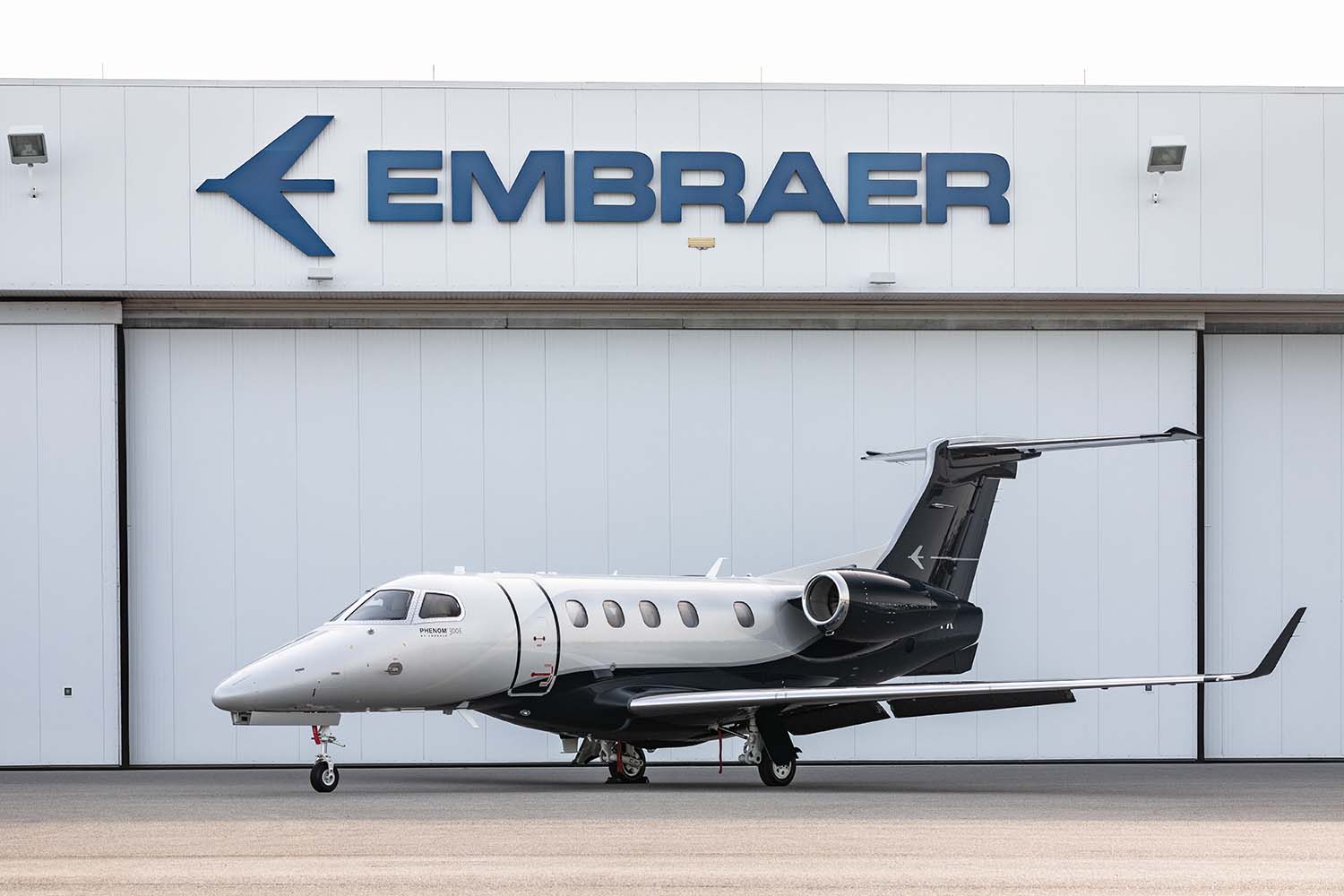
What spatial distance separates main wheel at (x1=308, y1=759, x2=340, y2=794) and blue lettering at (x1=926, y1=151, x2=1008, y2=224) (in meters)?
12.0

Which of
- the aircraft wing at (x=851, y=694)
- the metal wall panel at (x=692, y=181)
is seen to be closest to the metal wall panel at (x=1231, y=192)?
the metal wall panel at (x=692, y=181)

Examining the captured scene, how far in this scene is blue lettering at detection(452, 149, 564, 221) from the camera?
24.0 meters

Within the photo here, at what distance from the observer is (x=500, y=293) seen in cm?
2423

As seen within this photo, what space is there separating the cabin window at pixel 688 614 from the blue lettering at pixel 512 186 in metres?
6.49

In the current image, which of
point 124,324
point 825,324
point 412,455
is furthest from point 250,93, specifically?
point 825,324

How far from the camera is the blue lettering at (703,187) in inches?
955

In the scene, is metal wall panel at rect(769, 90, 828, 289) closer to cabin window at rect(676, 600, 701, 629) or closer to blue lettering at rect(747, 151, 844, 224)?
blue lettering at rect(747, 151, 844, 224)

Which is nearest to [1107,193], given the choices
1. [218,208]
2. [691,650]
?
[691,650]

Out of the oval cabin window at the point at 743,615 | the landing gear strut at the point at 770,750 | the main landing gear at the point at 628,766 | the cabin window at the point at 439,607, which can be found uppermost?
the cabin window at the point at 439,607

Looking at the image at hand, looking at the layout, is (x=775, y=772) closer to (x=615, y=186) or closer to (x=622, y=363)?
(x=622, y=363)

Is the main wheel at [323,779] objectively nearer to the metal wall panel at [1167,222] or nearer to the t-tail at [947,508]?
the t-tail at [947,508]

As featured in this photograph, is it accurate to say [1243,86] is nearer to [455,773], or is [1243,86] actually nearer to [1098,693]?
[1098,693]

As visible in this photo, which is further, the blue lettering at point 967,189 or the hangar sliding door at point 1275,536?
the hangar sliding door at point 1275,536

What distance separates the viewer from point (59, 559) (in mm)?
23828
